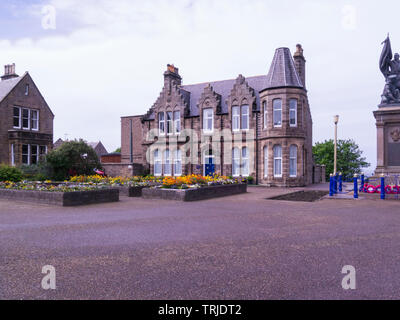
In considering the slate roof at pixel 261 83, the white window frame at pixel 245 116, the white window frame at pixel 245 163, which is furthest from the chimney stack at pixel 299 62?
the white window frame at pixel 245 163

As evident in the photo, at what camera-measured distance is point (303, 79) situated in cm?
3100

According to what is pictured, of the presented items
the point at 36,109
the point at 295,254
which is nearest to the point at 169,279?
the point at 295,254

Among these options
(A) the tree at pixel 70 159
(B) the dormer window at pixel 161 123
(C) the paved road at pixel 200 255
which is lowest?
(C) the paved road at pixel 200 255

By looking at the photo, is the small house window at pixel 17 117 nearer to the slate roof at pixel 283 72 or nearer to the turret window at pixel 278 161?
the slate roof at pixel 283 72

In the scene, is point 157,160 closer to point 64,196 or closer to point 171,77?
point 171,77

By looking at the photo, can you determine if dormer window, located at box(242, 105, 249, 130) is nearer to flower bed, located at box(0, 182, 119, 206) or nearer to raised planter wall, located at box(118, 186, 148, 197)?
raised planter wall, located at box(118, 186, 148, 197)

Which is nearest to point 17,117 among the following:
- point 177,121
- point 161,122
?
point 161,122

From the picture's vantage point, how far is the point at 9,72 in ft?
123

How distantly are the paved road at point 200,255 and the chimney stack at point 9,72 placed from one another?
3279 centimetres

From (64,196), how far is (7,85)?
26795 mm

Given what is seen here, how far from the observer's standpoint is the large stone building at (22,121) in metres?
32.3

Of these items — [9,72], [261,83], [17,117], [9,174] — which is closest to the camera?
[9,174]
